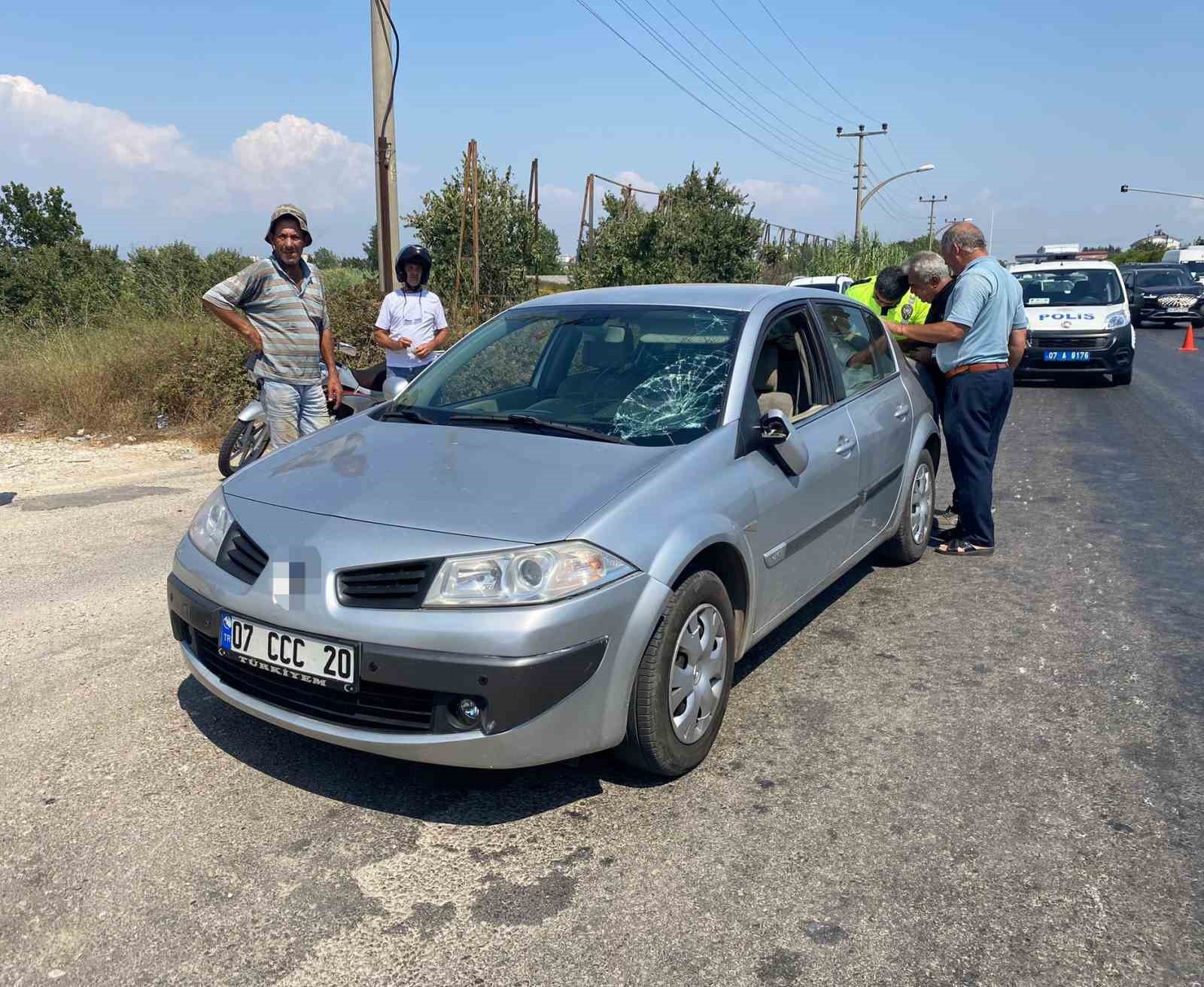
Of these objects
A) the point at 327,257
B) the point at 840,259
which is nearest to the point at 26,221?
the point at 327,257

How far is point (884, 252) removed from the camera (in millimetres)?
30703

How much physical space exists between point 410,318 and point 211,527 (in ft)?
13.6

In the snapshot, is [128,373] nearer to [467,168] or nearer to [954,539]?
[467,168]

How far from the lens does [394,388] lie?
4.73 meters

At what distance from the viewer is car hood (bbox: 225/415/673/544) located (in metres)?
2.96

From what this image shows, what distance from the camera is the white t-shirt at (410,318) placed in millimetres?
7262

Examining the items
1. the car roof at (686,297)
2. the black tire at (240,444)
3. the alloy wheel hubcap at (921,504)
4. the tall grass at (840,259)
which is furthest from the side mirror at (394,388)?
the tall grass at (840,259)

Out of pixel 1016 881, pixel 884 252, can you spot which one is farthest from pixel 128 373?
pixel 884 252

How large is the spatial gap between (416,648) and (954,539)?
418cm

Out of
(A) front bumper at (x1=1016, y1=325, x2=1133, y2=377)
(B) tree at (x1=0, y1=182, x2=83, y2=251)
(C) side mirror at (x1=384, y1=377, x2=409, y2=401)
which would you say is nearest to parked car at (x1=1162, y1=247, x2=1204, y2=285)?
(A) front bumper at (x1=1016, y1=325, x2=1133, y2=377)

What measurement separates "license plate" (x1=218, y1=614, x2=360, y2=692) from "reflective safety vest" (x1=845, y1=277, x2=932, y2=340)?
5.56m

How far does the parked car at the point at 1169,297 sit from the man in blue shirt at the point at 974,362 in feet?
75.5

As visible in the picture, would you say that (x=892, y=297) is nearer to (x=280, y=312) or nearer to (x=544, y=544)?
(x=280, y=312)

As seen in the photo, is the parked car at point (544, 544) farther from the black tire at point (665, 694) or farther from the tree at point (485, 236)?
the tree at point (485, 236)
